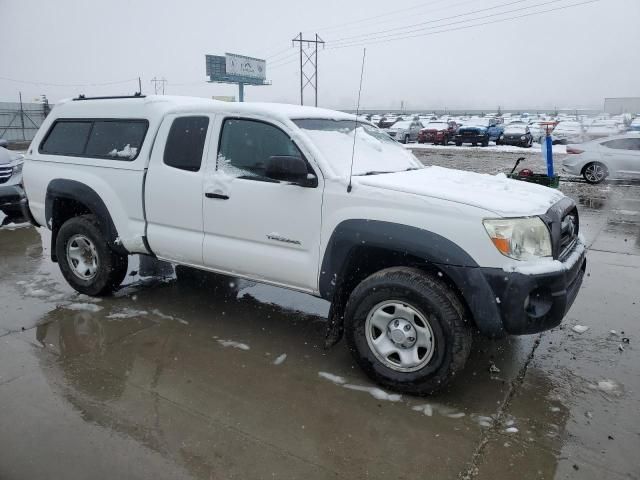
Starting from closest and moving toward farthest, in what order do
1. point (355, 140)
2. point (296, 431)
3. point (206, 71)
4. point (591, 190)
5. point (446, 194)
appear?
point (296, 431) → point (446, 194) → point (355, 140) → point (591, 190) → point (206, 71)

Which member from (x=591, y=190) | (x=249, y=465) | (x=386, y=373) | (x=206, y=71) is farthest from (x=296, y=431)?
(x=206, y=71)

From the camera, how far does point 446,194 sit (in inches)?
134

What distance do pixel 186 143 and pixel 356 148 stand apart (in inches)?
56.8

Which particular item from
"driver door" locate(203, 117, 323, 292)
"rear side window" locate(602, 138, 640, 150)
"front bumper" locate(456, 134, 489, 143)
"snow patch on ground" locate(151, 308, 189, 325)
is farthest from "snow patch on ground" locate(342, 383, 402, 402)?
"front bumper" locate(456, 134, 489, 143)

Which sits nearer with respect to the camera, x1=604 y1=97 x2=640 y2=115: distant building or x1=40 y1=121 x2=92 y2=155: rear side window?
x1=40 y1=121 x2=92 y2=155: rear side window

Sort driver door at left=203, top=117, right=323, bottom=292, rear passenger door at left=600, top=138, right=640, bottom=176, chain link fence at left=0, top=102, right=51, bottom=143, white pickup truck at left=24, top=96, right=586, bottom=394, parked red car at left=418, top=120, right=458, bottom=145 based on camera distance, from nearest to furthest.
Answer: white pickup truck at left=24, top=96, right=586, bottom=394
driver door at left=203, top=117, right=323, bottom=292
rear passenger door at left=600, top=138, right=640, bottom=176
parked red car at left=418, top=120, right=458, bottom=145
chain link fence at left=0, top=102, right=51, bottom=143

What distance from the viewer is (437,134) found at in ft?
102

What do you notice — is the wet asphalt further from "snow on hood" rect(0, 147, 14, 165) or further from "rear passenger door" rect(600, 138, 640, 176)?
"rear passenger door" rect(600, 138, 640, 176)

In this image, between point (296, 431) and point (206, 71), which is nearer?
point (296, 431)

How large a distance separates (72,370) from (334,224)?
7.17 feet

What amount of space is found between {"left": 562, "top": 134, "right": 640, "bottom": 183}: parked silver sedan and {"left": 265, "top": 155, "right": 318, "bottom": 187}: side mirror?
13.6 m

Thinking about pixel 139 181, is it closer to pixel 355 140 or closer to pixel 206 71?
pixel 355 140

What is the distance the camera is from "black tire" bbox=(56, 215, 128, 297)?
5020 millimetres

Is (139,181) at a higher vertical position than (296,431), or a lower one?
higher
